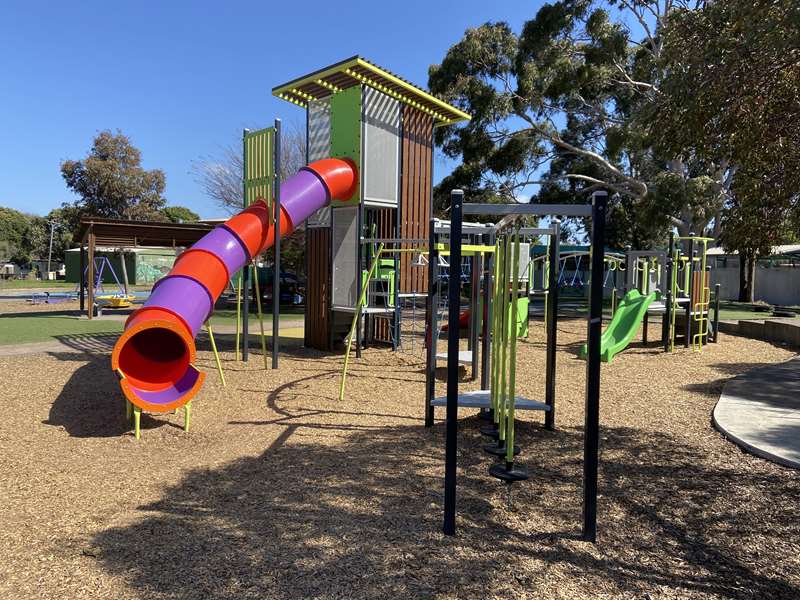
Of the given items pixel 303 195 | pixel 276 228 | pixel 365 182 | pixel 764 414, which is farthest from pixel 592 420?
pixel 365 182

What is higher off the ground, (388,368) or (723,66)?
(723,66)

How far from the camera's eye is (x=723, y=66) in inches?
178

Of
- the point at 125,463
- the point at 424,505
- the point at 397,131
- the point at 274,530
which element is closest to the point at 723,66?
the point at 424,505

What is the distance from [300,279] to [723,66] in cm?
2238

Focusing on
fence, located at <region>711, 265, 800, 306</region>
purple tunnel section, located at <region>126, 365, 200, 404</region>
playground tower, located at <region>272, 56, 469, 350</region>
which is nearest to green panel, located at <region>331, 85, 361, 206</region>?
playground tower, located at <region>272, 56, 469, 350</region>

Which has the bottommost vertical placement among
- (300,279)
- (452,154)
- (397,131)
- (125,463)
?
(125,463)

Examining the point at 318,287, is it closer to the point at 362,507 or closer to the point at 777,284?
the point at 362,507

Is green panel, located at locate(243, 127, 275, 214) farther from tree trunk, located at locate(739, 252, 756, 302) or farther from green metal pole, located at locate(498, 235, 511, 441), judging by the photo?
tree trunk, located at locate(739, 252, 756, 302)

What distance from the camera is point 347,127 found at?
11.0 meters

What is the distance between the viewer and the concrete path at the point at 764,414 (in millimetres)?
5055

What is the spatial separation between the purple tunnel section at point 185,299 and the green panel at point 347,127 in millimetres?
4438

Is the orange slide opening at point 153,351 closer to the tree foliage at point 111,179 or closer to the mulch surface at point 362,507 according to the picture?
the mulch surface at point 362,507

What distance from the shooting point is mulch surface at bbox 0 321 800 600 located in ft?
9.85

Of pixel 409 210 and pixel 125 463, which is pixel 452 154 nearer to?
pixel 409 210
